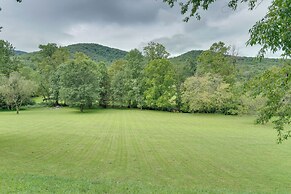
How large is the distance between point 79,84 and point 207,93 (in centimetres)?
2533

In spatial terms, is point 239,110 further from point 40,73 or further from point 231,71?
point 40,73

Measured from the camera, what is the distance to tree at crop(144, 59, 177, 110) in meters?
53.2

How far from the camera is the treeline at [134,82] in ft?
157

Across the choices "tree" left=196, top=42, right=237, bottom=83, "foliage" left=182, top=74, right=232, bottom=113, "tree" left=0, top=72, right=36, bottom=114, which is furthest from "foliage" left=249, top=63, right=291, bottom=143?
"tree" left=0, top=72, right=36, bottom=114

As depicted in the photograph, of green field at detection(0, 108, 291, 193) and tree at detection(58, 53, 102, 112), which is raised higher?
tree at detection(58, 53, 102, 112)

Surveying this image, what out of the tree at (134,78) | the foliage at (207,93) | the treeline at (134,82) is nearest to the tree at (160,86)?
the treeline at (134,82)

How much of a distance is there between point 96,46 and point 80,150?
414ft

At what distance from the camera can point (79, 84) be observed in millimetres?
49594

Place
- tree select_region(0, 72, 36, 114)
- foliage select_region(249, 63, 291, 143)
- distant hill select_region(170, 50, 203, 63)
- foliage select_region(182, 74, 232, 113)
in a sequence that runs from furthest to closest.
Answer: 1. distant hill select_region(170, 50, 203, 63)
2. tree select_region(0, 72, 36, 114)
3. foliage select_region(182, 74, 232, 113)
4. foliage select_region(249, 63, 291, 143)

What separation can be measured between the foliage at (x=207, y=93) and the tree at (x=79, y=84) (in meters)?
18.7

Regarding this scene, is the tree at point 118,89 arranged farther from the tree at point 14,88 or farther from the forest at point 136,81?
the tree at point 14,88

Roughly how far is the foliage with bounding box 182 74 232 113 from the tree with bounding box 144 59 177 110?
14.8 feet

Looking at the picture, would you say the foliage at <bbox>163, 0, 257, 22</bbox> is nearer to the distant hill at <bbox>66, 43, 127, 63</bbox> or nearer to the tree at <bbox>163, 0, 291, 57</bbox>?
the tree at <bbox>163, 0, 291, 57</bbox>

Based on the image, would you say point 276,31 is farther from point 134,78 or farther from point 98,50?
point 98,50
